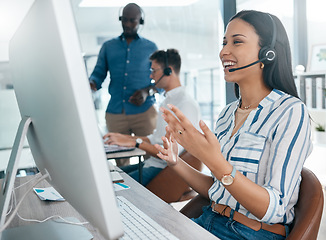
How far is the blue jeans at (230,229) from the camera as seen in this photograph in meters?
1.05

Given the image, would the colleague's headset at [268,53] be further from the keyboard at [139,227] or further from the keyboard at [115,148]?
the keyboard at [115,148]

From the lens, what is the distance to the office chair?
3.10 feet

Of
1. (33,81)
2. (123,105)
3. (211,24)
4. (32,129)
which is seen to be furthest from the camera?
(211,24)

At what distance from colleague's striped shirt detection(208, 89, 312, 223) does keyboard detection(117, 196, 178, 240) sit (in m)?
0.31

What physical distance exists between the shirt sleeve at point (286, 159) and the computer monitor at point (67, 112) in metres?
0.58

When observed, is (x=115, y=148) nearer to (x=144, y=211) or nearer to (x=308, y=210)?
(x=144, y=211)

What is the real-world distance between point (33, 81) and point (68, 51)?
221 mm

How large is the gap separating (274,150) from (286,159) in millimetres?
55

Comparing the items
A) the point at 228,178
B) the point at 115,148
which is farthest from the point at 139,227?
the point at 115,148

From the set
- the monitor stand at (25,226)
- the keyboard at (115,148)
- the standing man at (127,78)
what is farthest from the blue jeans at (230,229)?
the standing man at (127,78)

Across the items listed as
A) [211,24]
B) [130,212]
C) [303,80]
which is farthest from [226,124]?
[211,24]

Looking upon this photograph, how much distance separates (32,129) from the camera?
0.76 m

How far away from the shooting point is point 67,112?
0.51 m

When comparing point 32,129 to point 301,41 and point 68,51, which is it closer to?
point 68,51
